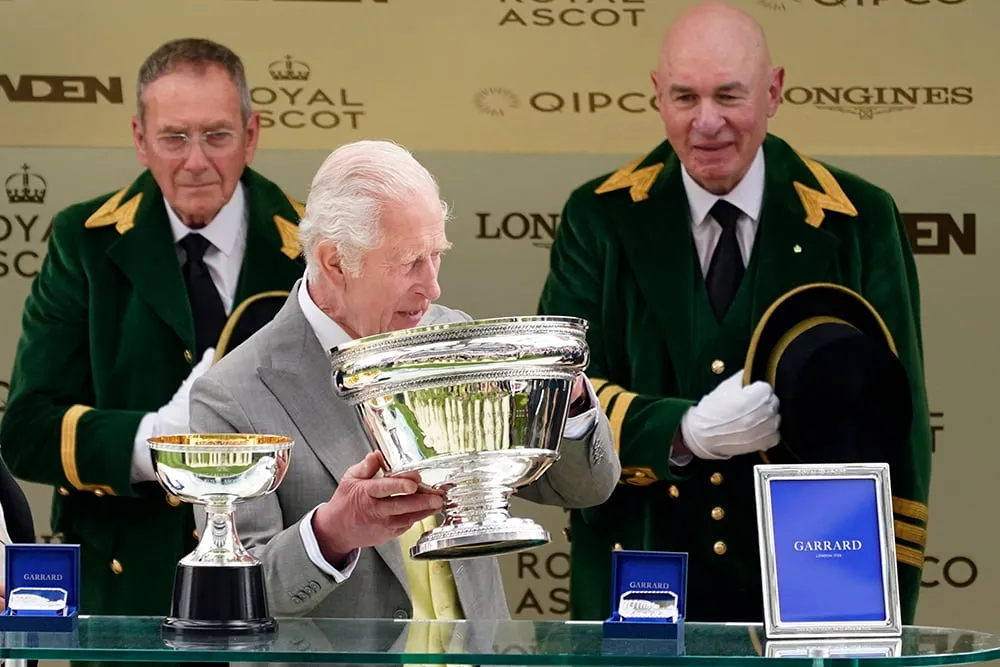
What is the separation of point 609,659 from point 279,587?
619 mm

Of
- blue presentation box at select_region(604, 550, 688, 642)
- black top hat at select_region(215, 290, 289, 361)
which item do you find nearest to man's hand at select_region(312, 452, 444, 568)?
blue presentation box at select_region(604, 550, 688, 642)

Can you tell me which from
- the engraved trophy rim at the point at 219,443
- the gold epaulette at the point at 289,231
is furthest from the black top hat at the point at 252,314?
the engraved trophy rim at the point at 219,443

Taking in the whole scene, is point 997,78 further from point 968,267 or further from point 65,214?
point 65,214

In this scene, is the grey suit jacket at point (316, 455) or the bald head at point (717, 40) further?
the bald head at point (717, 40)

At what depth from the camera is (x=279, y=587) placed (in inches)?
92.5

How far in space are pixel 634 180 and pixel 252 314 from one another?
108 centimetres

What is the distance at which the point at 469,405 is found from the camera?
81.7 inches

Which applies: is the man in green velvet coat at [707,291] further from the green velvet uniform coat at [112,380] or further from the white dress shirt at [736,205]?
the green velvet uniform coat at [112,380]

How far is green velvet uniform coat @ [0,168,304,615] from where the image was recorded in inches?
169

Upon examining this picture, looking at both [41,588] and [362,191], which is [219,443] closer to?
[41,588]

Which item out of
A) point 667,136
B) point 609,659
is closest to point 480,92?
point 667,136

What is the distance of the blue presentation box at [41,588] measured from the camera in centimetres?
211

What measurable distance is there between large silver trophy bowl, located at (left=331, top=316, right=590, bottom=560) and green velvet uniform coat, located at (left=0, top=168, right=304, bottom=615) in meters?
2.27

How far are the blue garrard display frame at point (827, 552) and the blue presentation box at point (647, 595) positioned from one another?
0.12 m
